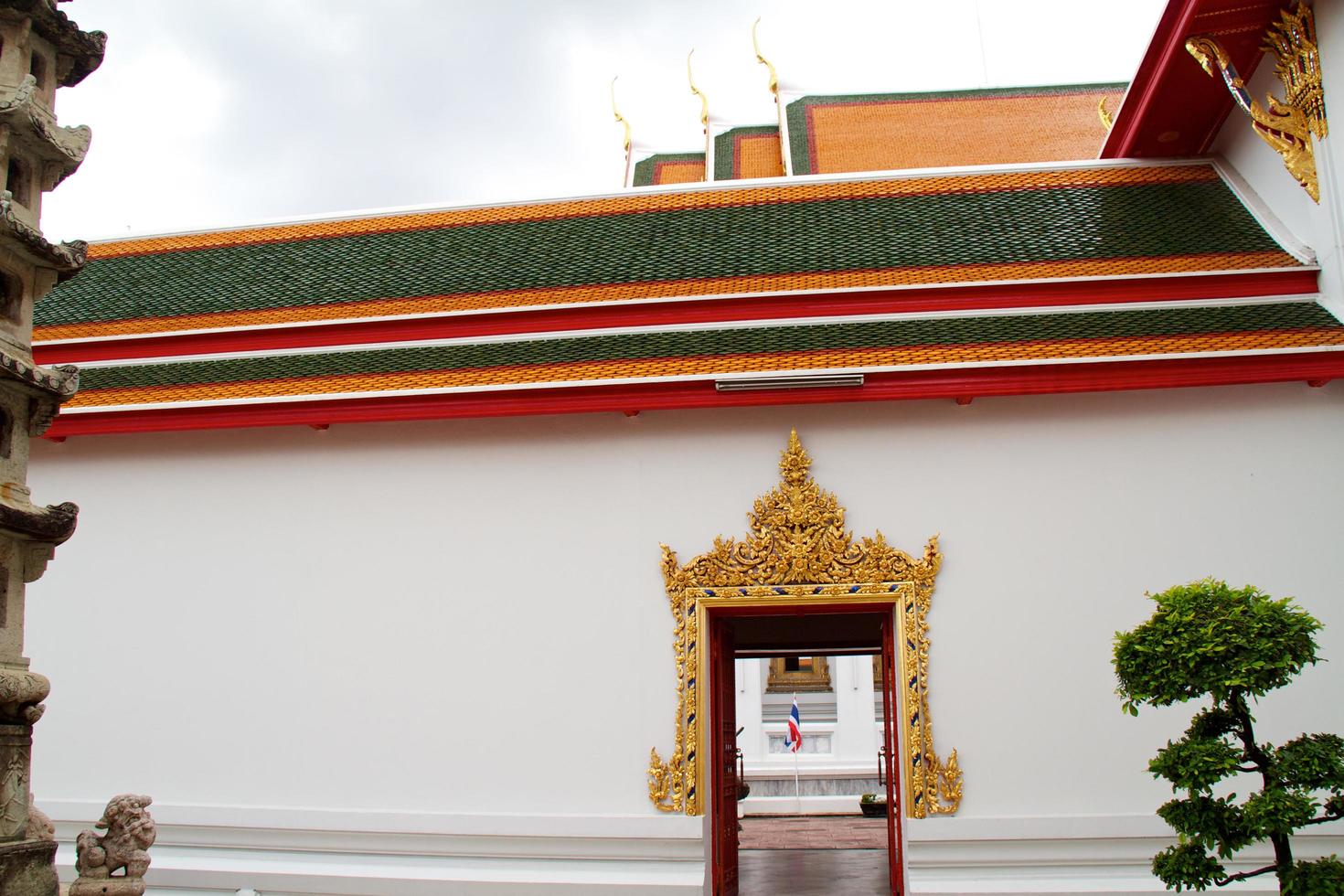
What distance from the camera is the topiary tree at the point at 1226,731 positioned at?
3840mm

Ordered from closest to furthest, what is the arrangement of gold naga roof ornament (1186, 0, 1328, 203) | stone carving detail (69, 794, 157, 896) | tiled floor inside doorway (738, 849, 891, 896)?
stone carving detail (69, 794, 157, 896) → gold naga roof ornament (1186, 0, 1328, 203) → tiled floor inside doorway (738, 849, 891, 896)

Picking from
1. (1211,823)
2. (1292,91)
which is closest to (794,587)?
(1211,823)

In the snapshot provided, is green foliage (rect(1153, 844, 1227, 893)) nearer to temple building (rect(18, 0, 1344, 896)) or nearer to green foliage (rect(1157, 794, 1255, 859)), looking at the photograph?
green foliage (rect(1157, 794, 1255, 859))

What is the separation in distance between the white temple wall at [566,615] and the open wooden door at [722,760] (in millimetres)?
272

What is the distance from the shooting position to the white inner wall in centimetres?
568

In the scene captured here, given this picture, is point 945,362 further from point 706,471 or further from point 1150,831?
point 1150,831

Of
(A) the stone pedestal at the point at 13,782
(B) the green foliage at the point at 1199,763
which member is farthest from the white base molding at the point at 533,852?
(A) the stone pedestal at the point at 13,782

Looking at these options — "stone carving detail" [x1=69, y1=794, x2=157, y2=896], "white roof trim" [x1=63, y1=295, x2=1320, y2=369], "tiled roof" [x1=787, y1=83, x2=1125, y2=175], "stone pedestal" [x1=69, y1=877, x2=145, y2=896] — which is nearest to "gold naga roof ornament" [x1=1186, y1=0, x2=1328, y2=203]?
"white roof trim" [x1=63, y1=295, x2=1320, y2=369]

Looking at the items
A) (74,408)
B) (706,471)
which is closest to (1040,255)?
(706,471)

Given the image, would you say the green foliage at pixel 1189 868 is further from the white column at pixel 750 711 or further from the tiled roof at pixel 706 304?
the white column at pixel 750 711

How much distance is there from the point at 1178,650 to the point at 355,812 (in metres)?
3.95

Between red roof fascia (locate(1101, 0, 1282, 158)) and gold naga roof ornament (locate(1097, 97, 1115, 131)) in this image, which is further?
gold naga roof ornament (locate(1097, 97, 1115, 131))

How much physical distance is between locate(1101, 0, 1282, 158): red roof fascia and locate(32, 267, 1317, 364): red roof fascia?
1343mm

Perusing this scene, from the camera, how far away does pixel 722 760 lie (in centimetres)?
611
